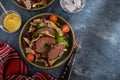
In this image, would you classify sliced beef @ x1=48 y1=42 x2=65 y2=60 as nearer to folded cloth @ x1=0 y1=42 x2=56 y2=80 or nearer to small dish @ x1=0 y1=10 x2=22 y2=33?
folded cloth @ x1=0 y1=42 x2=56 y2=80

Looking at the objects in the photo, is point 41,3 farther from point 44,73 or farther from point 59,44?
point 44,73

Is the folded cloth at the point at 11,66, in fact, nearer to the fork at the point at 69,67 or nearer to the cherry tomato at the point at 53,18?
the fork at the point at 69,67

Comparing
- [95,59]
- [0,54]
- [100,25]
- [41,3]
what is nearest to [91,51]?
[95,59]

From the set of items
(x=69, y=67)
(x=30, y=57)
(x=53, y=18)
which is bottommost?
(x=69, y=67)

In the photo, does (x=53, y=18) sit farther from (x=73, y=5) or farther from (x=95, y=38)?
(x=95, y=38)

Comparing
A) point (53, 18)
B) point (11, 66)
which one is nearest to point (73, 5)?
point (53, 18)

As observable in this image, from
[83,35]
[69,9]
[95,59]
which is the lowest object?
[95,59]
